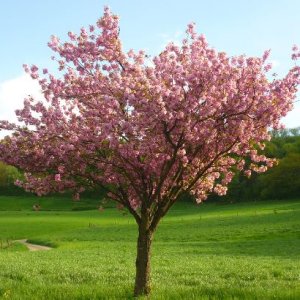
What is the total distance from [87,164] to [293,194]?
380ft

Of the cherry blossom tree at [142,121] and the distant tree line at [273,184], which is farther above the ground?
the distant tree line at [273,184]

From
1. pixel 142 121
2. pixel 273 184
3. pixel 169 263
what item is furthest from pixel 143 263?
pixel 273 184

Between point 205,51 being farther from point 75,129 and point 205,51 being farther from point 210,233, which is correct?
point 210,233

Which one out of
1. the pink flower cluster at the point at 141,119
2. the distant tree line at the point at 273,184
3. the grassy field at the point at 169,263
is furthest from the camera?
the distant tree line at the point at 273,184

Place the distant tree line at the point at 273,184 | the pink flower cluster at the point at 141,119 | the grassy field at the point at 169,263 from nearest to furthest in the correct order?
the pink flower cluster at the point at 141,119 → the grassy field at the point at 169,263 → the distant tree line at the point at 273,184

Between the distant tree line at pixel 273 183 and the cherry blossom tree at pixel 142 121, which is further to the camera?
the distant tree line at pixel 273 183

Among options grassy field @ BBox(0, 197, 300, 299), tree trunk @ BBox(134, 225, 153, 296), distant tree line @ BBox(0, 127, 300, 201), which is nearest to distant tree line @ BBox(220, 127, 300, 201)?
distant tree line @ BBox(0, 127, 300, 201)

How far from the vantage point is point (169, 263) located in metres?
27.4

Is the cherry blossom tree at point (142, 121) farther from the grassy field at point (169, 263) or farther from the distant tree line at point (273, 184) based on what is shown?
the distant tree line at point (273, 184)

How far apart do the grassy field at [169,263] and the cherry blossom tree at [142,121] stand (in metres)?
2.44

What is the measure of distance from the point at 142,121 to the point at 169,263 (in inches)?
721

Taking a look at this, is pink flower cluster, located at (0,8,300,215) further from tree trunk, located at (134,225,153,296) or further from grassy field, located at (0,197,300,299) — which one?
grassy field, located at (0,197,300,299)

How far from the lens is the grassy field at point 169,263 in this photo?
12648 mm

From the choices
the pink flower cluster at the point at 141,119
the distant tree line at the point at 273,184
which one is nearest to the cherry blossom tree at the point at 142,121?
the pink flower cluster at the point at 141,119
